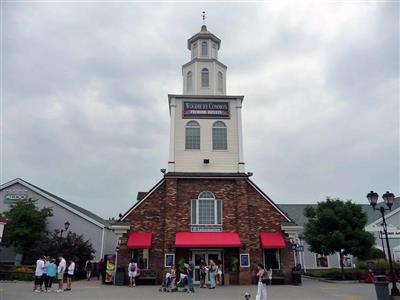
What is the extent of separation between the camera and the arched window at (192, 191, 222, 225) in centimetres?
2448

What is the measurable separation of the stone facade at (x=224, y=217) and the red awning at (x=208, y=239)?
51 centimetres

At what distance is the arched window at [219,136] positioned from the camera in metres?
26.6

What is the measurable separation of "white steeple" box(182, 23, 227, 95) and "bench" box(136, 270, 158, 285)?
12989 millimetres

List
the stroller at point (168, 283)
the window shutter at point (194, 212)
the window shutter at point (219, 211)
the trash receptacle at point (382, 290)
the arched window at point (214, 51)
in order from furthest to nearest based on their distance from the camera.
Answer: the arched window at point (214, 51) < the window shutter at point (219, 211) < the window shutter at point (194, 212) < the stroller at point (168, 283) < the trash receptacle at point (382, 290)

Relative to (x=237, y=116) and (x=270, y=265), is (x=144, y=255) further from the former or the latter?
(x=237, y=116)

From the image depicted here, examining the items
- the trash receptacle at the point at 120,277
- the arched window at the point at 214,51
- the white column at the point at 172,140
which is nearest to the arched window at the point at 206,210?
the white column at the point at 172,140

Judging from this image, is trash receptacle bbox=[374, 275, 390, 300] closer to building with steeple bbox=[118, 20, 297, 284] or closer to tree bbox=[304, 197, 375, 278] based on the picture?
building with steeple bbox=[118, 20, 297, 284]

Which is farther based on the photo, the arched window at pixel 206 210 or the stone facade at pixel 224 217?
the arched window at pixel 206 210

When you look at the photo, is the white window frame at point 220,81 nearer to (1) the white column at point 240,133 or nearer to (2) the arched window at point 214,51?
(2) the arched window at point 214,51

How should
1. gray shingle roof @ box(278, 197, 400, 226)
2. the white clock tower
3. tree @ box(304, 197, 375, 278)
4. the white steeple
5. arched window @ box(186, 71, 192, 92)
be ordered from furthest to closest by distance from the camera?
1. gray shingle roof @ box(278, 197, 400, 226)
2. arched window @ box(186, 71, 192, 92)
3. the white steeple
4. tree @ box(304, 197, 375, 278)
5. the white clock tower

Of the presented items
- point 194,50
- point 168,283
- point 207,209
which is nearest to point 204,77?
point 194,50

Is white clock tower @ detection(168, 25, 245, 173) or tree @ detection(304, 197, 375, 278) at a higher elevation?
white clock tower @ detection(168, 25, 245, 173)

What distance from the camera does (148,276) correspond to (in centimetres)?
2308

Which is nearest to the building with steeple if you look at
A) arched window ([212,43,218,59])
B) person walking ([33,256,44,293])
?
arched window ([212,43,218,59])
